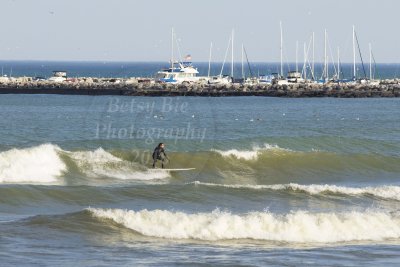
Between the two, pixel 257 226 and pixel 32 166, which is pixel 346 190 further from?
pixel 32 166

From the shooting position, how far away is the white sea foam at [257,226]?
18.7 metres

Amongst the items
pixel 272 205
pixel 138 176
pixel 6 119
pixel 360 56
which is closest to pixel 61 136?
pixel 6 119

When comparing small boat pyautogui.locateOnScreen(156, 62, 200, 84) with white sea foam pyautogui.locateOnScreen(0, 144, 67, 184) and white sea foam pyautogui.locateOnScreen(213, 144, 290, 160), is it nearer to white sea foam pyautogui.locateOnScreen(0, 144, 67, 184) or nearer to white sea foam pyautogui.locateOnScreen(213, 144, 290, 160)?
white sea foam pyautogui.locateOnScreen(213, 144, 290, 160)

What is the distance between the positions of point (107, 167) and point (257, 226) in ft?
40.2

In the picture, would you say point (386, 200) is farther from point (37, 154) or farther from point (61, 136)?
point (61, 136)

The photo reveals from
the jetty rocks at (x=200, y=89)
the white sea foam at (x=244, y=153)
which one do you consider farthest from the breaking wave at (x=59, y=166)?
the jetty rocks at (x=200, y=89)

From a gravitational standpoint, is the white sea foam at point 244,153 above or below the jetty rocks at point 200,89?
below

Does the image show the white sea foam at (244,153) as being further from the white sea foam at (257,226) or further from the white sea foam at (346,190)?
the white sea foam at (257,226)

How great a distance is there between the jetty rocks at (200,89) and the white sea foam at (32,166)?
5172 centimetres

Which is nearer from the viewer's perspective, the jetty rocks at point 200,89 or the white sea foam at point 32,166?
the white sea foam at point 32,166

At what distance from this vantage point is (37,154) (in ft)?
103

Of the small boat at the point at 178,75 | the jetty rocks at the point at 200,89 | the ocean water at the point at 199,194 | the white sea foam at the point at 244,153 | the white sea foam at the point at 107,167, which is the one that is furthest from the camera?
the small boat at the point at 178,75

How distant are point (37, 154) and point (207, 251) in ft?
49.9

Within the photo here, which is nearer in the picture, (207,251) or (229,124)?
(207,251)
